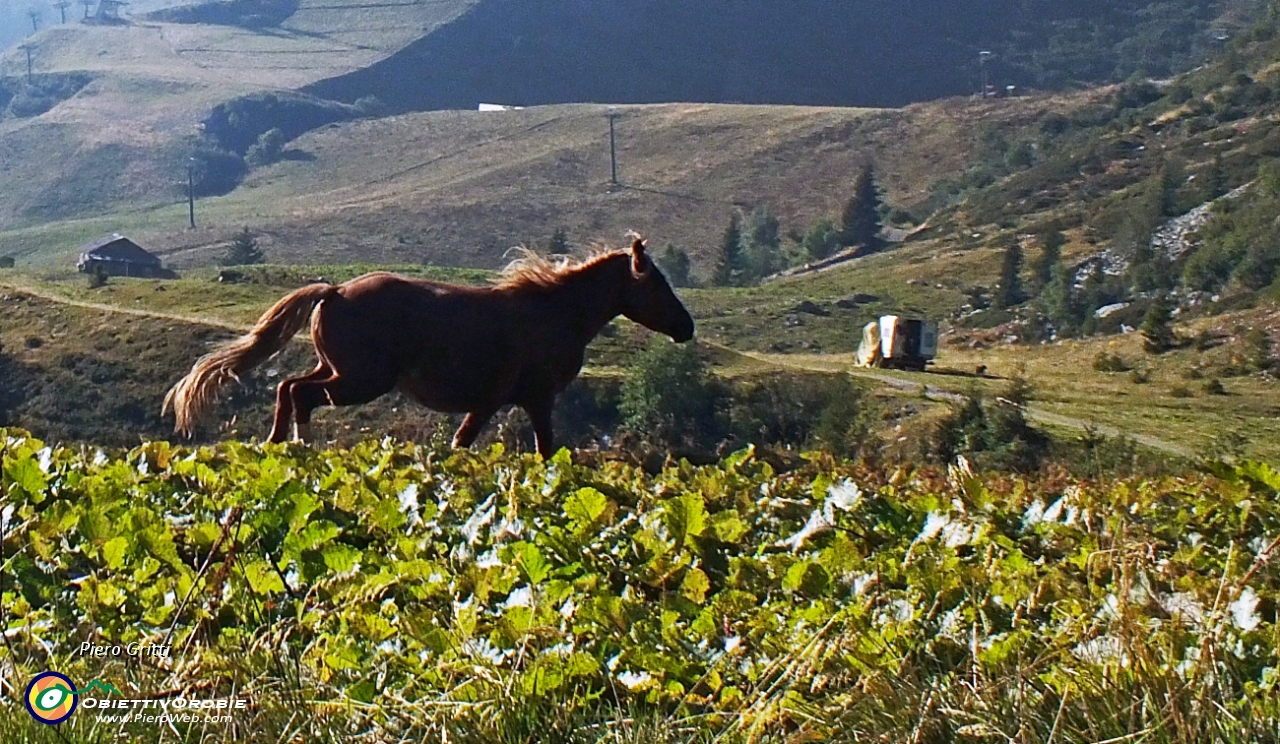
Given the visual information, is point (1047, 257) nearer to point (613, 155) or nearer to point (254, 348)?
point (613, 155)

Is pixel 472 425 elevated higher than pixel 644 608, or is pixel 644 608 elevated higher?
pixel 644 608

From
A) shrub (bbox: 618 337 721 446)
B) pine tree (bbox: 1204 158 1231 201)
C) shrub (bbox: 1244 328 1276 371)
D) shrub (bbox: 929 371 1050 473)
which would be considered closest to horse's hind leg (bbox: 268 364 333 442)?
shrub (bbox: 929 371 1050 473)

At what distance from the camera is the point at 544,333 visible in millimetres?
13375

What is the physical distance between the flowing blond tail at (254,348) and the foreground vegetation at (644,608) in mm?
5405

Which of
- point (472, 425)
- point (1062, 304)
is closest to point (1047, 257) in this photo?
point (1062, 304)

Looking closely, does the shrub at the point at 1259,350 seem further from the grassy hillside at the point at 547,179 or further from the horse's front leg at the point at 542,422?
the grassy hillside at the point at 547,179

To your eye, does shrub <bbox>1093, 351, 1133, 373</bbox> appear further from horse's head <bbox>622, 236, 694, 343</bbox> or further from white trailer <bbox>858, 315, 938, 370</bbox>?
horse's head <bbox>622, 236, 694, 343</bbox>

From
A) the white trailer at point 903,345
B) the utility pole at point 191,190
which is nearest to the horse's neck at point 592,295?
the white trailer at point 903,345

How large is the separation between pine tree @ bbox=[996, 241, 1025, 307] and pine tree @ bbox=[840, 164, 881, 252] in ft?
89.2

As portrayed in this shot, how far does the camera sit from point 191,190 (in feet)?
519

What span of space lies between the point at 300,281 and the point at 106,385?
66.3ft

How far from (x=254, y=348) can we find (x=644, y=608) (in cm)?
840

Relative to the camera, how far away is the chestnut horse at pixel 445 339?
12180mm

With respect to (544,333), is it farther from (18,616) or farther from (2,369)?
(2,369)
